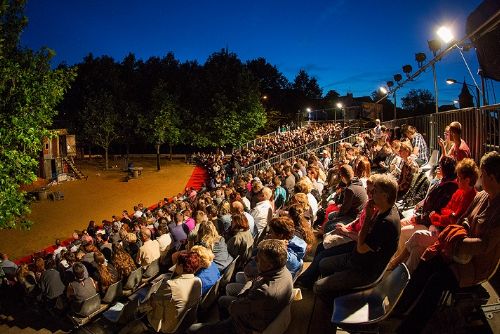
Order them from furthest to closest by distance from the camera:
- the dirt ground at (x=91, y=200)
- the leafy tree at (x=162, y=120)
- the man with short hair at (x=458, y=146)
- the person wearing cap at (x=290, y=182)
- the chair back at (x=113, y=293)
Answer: the leafy tree at (x=162, y=120) < the dirt ground at (x=91, y=200) < the person wearing cap at (x=290, y=182) < the chair back at (x=113, y=293) < the man with short hair at (x=458, y=146)

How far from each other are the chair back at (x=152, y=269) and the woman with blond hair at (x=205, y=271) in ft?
9.54

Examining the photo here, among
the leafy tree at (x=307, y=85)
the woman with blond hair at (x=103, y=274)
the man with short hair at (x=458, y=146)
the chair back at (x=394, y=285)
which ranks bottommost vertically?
the woman with blond hair at (x=103, y=274)

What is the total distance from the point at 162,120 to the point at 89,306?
92.8 ft

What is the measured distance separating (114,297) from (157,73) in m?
37.1

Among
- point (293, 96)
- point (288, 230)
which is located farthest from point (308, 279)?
point (293, 96)

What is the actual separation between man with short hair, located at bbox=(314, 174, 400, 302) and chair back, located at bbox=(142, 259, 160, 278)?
4.55 metres

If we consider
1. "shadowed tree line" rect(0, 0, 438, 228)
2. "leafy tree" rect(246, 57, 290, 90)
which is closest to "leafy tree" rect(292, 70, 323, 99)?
"leafy tree" rect(246, 57, 290, 90)

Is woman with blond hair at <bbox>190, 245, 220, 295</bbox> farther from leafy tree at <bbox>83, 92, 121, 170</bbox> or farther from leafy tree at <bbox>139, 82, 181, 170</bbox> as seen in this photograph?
leafy tree at <bbox>83, 92, 121, 170</bbox>

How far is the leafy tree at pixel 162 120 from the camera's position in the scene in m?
33.3

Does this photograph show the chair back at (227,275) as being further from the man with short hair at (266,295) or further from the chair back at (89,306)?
the chair back at (89,306)

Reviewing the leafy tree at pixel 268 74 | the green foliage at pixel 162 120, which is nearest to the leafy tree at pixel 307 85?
the leafy tree at pixel 268 74

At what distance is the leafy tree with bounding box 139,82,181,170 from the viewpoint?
1313 inches

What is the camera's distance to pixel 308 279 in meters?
4.64

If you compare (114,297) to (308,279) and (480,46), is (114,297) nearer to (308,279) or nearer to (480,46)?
(308,279)
